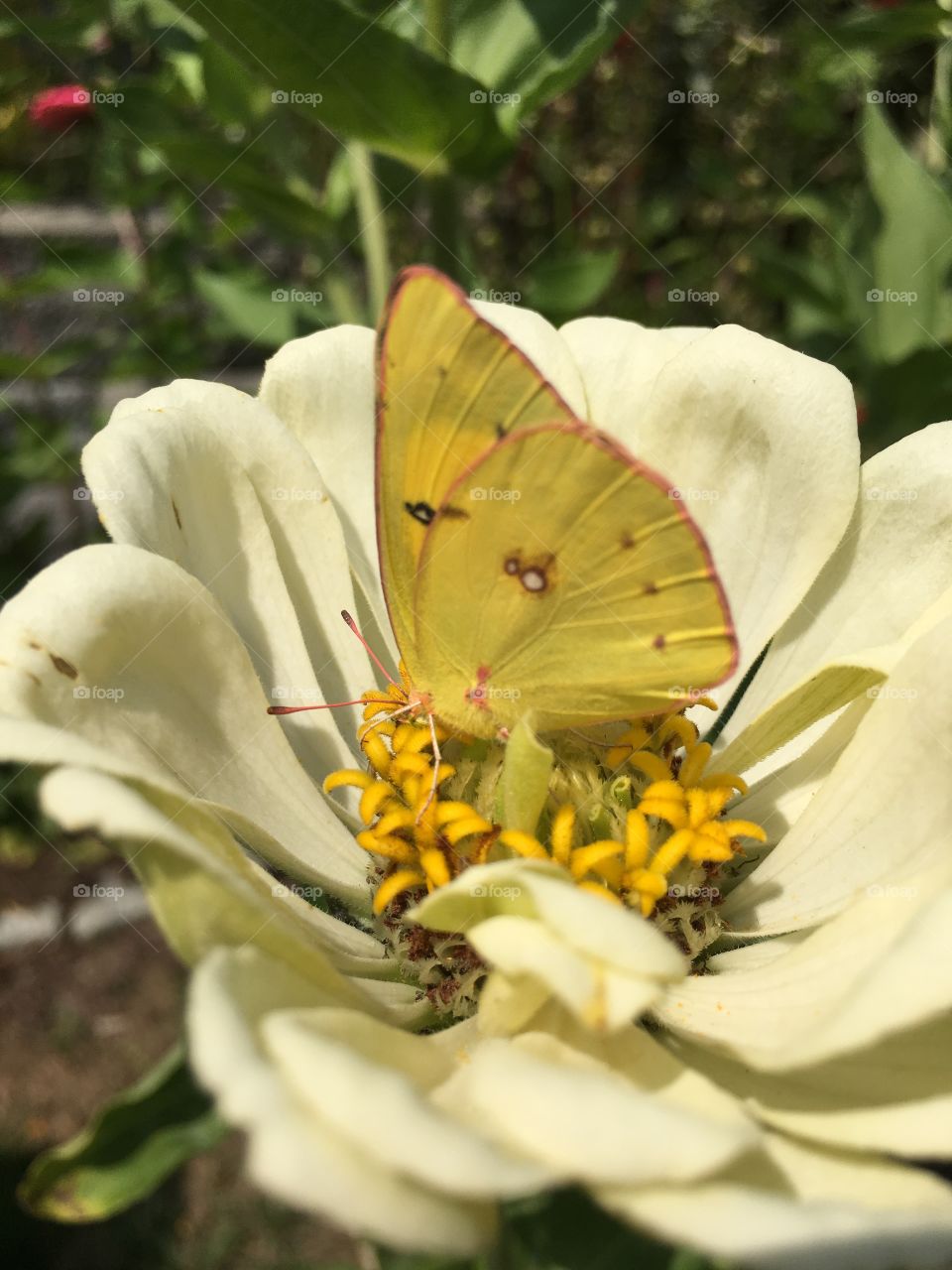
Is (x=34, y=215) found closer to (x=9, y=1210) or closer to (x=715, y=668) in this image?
(x=9, y=1210)

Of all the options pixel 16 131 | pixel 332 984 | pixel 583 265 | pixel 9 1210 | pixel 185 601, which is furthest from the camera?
pixel 16 131

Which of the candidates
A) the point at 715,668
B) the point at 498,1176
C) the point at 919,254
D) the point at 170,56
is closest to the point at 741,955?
the point at 715,668

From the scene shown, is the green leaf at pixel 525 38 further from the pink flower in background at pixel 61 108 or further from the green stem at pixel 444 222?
the pink flower in background at pixel 61 108

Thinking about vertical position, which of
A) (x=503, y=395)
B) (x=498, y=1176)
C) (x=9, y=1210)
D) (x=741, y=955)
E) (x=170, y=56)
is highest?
(x=170, y=56)

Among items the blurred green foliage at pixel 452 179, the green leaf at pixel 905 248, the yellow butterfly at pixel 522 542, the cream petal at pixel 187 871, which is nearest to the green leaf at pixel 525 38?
the blurred green foliage at pixel 452 179

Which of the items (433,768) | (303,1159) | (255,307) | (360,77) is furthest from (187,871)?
(255,307)

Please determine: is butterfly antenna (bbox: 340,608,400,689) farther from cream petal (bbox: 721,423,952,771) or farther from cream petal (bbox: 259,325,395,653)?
cream petal (bbox: 721,423,952,771)

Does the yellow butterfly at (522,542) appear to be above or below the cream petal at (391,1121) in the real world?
above
